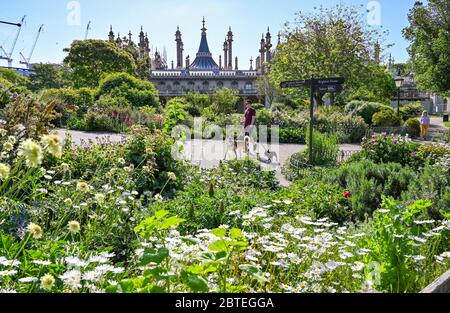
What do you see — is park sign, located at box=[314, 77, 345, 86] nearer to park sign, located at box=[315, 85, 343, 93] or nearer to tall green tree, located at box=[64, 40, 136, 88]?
park sign, located at box=[315, 85, 343, 93]

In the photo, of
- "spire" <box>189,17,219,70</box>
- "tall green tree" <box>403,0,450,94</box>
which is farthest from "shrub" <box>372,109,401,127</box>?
"spire" <box>189,17,219,70</box>

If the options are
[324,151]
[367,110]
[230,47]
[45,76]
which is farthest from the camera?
[230,47]

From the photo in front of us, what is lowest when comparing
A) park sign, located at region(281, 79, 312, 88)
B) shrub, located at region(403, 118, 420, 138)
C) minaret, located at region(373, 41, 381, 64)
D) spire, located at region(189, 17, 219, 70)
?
shrub, located at region(403, 118, 420, 138)

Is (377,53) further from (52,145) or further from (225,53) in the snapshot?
(225,53)

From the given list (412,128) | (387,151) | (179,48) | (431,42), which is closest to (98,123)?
(387,151)

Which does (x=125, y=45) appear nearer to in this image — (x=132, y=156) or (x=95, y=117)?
(x=95, y=117)

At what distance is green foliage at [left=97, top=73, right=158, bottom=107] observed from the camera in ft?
80.7

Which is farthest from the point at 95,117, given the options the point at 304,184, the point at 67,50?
the point at 67,50

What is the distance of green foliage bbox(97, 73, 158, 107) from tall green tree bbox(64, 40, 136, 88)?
10.7 meters

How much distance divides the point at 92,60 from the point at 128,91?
46.9ft

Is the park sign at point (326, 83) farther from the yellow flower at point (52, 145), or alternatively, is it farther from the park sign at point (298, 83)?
the yellow flower at point (52, 145)

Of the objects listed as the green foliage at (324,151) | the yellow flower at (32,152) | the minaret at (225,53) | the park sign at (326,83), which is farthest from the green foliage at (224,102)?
the minaret at (225,53)

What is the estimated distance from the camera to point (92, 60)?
3712cm

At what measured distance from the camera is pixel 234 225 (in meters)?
4.83
